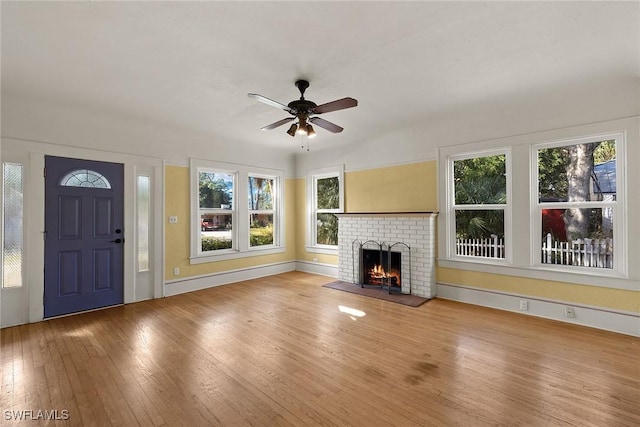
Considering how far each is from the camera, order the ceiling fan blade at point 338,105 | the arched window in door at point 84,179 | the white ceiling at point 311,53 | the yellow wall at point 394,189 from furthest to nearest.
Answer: the yellow wall at point 394,189 < the arched window in door at point 84,179 < the ceiling fan blade at point 338,105 < the white ceiling at point 311,53

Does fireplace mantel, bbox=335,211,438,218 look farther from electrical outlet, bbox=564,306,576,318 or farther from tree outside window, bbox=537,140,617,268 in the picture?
electrical outlet, bbox=564,306,576,318

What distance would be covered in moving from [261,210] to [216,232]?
1.11 meters

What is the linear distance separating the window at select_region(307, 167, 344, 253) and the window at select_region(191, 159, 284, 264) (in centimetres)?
71

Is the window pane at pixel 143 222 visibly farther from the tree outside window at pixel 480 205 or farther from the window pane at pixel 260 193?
the tree outside window at pixel 480 205

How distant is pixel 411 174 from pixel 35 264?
214 inches

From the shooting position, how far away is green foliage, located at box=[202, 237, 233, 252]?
5.41 metres

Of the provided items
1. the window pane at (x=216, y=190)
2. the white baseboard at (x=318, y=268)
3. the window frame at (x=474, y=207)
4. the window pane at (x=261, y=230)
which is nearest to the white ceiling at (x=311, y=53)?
the window frame at (x=474, y=207)

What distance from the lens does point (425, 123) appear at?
15.2ft

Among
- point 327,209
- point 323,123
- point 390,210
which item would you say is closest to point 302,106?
point 323,123

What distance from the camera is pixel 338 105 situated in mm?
2857

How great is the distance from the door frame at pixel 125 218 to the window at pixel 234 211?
23.6 inches

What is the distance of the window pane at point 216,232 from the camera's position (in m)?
5.41

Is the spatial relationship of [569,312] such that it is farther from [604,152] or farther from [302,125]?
[302,125]

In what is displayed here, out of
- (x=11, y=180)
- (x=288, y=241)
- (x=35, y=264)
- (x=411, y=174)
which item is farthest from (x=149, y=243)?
(x=411, y=174)
